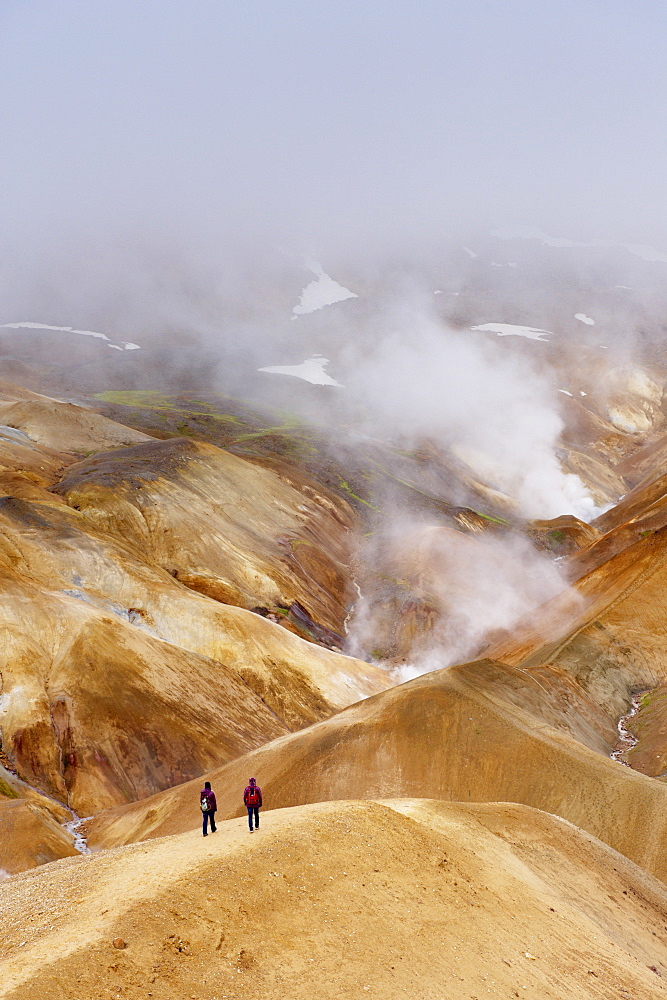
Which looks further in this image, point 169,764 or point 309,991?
point 169,764

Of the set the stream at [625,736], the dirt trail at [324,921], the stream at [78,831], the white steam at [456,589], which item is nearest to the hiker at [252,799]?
the dirt trail at [324,921]

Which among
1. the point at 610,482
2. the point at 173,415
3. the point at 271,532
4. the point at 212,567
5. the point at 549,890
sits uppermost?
the point at 549,890

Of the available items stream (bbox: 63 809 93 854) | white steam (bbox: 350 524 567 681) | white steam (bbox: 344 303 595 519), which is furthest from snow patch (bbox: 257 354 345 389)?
stream (bbox: 63 809 93 854)

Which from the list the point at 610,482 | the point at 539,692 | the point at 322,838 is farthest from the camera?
the point at 610,482

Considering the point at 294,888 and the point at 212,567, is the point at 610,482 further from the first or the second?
the point at 294,888

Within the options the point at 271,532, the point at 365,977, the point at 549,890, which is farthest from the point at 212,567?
the point at 365,977

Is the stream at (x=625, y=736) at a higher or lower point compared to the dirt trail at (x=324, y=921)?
lower

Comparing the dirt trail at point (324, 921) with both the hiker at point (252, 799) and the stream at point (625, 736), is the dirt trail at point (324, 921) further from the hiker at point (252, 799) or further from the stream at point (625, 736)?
the stream at point (625, 736)

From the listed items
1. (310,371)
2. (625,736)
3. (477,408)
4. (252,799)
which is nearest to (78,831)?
(252,799)
